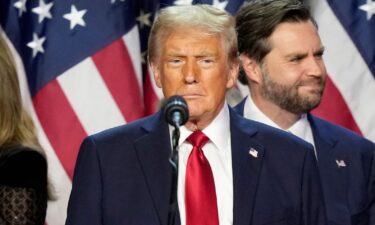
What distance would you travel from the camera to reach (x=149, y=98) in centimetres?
490

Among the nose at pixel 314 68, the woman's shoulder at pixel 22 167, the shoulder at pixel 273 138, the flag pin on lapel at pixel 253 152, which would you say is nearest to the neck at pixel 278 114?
the nose at pixel 314 68

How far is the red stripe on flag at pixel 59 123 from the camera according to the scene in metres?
4.79

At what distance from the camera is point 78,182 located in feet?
9.84

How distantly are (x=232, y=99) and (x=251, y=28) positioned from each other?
0.70 meters

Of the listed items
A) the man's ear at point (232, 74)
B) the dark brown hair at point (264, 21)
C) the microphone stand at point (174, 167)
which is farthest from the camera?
the dark brown hair at point (264, 21)

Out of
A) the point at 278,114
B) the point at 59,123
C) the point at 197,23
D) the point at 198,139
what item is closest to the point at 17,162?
the point at 198,139

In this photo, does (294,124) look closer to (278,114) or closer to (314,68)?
(278,114)

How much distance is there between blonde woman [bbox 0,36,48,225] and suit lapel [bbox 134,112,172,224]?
1.20 feet

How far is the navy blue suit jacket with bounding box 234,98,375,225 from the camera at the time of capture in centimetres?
373

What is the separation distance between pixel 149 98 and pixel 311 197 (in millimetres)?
1939

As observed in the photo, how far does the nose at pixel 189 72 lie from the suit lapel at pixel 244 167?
23 centimetres

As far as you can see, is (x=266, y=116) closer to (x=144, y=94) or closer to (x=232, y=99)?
(x=232, y=99)

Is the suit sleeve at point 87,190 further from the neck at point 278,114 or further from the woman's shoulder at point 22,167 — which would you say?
the neck at point 278,114

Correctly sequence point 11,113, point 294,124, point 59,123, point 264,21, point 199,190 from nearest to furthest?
point 199,190 < point 11,113 < point 294,124 < point 264,21 < point 59,123
